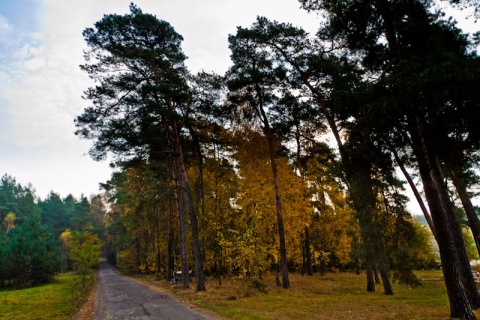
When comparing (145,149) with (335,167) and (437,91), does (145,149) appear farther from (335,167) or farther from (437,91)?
(437,91)

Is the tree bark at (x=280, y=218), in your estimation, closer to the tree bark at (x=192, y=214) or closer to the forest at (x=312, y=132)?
the forest at (x=312, y=132)

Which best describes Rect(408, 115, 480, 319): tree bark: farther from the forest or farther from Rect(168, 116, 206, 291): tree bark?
Rect(168, 116, 206, 291): tree bark

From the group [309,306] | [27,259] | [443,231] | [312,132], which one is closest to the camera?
[443,231]

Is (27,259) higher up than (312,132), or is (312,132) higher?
(312,132)

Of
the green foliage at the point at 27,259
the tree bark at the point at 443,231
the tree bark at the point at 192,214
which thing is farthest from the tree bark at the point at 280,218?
the green foliage at the point at 27,259

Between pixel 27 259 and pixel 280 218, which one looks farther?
pixel 27 259

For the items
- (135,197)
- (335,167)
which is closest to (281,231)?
(335,167)

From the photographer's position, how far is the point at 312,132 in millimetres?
19516

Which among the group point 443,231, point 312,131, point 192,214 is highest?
point 312,131

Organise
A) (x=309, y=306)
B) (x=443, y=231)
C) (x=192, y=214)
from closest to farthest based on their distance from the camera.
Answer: (x=443, y=231), (x=309, y=306), (x=192, y=214)

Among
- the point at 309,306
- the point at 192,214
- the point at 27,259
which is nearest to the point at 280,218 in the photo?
the point at 192,214

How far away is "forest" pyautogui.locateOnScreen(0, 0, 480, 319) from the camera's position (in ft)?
26.9

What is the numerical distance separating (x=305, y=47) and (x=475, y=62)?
31.0 feet

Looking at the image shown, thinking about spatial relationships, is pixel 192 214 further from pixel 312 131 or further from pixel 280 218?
pixel 312 131
